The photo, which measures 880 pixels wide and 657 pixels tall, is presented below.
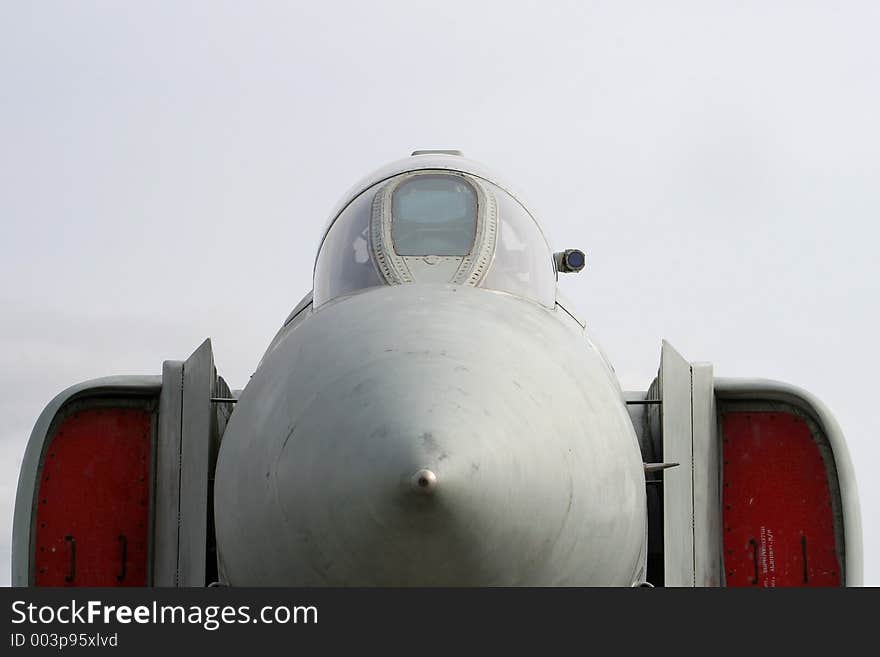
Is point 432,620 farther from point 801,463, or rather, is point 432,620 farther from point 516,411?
point 801,463

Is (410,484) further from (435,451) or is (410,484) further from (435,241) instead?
(435,241)

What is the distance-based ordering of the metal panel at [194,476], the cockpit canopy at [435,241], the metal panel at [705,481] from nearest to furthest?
the cockpit canopy at [435,241]
the metal panel at [194,476]
the metal panel at [705,481]

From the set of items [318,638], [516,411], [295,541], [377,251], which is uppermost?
[377,251]

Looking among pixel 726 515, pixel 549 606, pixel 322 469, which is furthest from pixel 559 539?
pixel 726 515

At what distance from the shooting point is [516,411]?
15.4 ft

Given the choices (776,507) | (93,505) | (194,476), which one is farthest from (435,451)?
(93,505)

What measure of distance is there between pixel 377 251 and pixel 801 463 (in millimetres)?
2363

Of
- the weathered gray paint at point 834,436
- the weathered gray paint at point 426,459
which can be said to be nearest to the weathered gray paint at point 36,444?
the weathered gray paint at point 426,459

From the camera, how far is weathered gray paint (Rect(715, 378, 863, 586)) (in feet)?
22.5

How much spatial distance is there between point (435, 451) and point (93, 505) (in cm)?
336

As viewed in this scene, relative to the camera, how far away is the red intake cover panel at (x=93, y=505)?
7086 mm

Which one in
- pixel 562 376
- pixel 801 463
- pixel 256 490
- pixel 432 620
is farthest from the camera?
pixel 801 463

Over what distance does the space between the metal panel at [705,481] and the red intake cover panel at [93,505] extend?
2.74 meters

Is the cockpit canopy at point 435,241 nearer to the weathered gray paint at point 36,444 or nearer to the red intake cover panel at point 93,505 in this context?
the weathered gray paint at point 36,444
